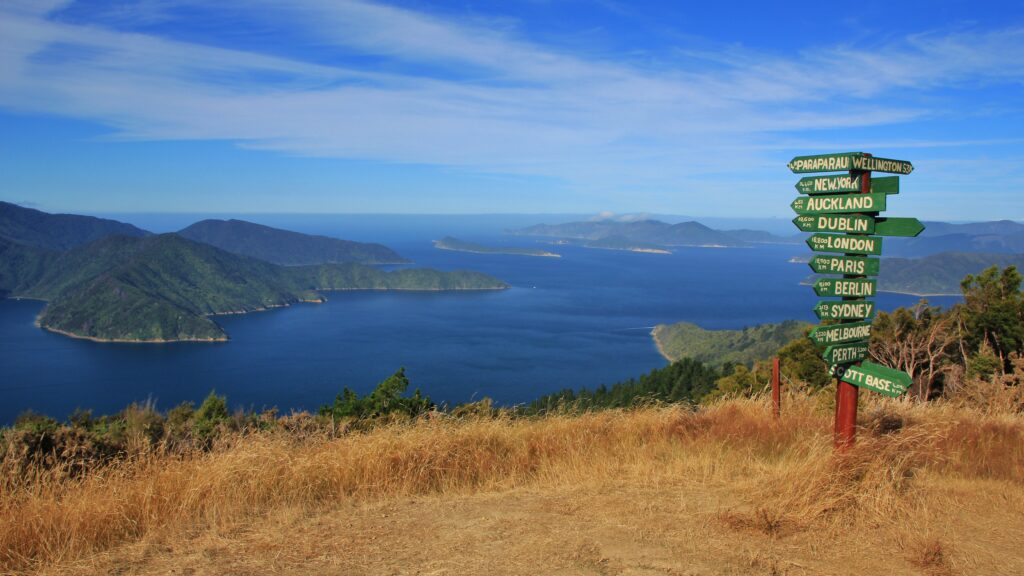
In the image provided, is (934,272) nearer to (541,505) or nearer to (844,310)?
(844,310)

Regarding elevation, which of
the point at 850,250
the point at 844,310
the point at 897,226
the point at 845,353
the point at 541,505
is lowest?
the point at 541,505

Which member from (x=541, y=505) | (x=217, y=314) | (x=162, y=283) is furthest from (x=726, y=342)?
(x=162, y=283)

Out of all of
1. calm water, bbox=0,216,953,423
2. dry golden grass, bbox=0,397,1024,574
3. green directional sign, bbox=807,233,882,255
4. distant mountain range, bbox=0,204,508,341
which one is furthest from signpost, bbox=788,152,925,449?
distant mountain range, bbox=0,204,508,341

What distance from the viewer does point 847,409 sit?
16.0ft

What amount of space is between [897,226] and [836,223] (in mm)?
395

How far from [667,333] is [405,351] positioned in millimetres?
32754

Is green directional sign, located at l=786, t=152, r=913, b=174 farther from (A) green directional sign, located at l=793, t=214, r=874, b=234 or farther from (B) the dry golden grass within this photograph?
(B) the dry golden grass

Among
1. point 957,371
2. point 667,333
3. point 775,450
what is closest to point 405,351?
point 667,333

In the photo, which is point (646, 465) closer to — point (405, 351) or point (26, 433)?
point (26, 433)

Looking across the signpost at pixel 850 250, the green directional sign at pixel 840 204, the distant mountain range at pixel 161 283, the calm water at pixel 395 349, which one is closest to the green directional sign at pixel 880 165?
the signpost at pixel 850 250

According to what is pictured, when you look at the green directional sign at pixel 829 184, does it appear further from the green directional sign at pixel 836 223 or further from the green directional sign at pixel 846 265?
the green directional sign at pixel 846 265

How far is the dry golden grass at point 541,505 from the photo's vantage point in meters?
3.50

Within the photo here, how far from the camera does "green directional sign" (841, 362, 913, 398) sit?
474 cm

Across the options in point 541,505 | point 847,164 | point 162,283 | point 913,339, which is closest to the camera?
point 541,505
